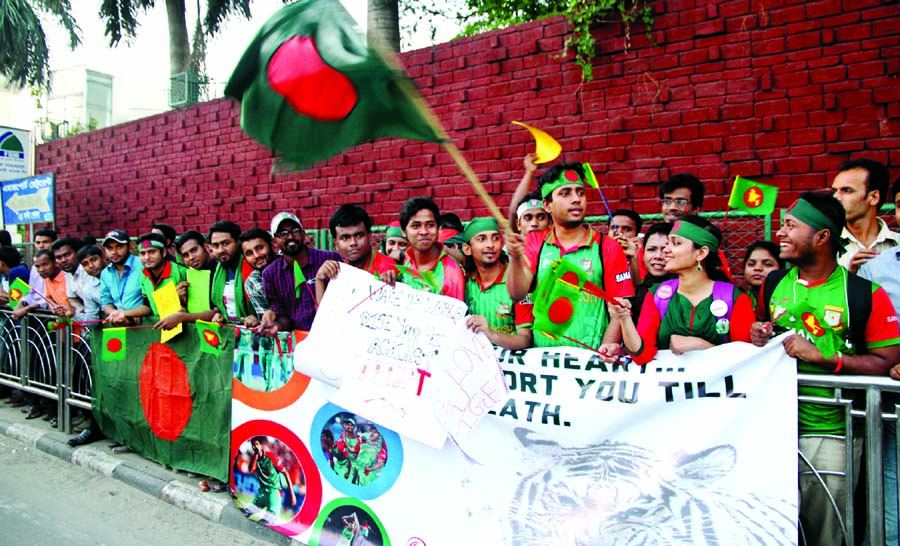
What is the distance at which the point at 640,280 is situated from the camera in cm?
411

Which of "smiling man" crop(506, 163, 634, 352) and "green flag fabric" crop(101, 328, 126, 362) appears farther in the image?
"green flag fabric" crop(101, 328, 126, 362)

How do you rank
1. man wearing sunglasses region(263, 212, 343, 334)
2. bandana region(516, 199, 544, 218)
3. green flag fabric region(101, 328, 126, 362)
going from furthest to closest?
green flag fabric region(101, 328, 126, 362) → bandana region(516, 199, 544, 218) → man wearing sunglasses region(263, 212, 343, 334)

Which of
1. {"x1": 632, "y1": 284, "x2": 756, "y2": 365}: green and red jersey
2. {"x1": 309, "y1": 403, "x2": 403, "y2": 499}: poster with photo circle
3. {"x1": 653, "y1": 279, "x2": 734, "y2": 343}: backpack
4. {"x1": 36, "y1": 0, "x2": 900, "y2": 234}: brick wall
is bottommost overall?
{"x1": 309, "y1": 403, "x2": 403, "y2": 499}: poster with photo circle

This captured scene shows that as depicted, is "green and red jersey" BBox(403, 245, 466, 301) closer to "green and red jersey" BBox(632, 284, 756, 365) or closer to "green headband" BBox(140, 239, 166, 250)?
"green and red jersey" BBox(632, 284, 756, 365)

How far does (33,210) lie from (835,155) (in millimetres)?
11319

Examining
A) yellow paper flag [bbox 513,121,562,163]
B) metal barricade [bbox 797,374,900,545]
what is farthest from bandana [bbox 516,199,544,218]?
metal barricade [bbox 797,374,900,545]

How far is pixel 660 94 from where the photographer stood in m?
5.88

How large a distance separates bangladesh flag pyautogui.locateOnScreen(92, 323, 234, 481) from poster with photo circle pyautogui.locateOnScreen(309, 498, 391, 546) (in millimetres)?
1115

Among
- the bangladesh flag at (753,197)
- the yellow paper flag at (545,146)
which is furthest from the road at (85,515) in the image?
the bangladesh flag at (753,197)

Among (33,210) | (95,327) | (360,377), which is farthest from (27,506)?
(33,210)

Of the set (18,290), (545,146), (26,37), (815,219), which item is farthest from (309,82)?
(26,37)

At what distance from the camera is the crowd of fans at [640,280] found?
2676 mm

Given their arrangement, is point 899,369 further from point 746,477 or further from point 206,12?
point 206,12

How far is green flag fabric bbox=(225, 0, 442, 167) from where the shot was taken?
108 inches
